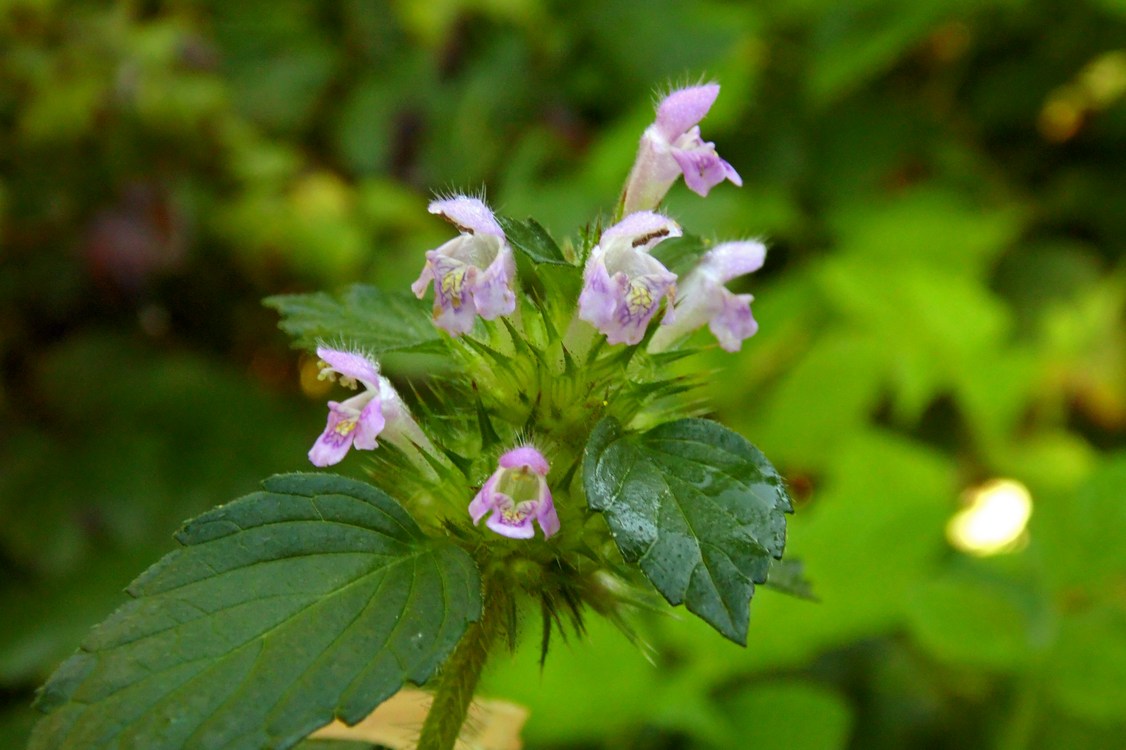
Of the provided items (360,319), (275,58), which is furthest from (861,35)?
(360,319)

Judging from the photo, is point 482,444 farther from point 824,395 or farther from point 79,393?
point 79,393

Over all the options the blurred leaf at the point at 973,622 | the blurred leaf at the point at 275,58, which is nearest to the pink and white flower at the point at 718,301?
the blurred leaf at the point at 973,622

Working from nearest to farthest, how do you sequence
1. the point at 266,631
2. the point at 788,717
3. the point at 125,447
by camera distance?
the point at 266,631
the point at 788,717
the point at 125,447

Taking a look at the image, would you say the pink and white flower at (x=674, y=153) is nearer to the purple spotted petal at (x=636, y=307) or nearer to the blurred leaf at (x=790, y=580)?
the purple spotted petal at (x=636, y=307)

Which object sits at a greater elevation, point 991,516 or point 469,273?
point 991,516

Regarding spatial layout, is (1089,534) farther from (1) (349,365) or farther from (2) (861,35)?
(2) (861,35)

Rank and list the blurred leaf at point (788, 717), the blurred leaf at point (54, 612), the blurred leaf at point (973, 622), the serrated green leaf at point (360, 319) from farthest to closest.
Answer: the blurred leaf at point (54, 612) < the blurred leaf at point (973, 622) < the blurred leaf at point (788, 717) < the serrated green leaf at point (360, 319)

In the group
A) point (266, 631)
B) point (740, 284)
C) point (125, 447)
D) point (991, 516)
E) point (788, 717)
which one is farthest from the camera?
point (740, 284)
